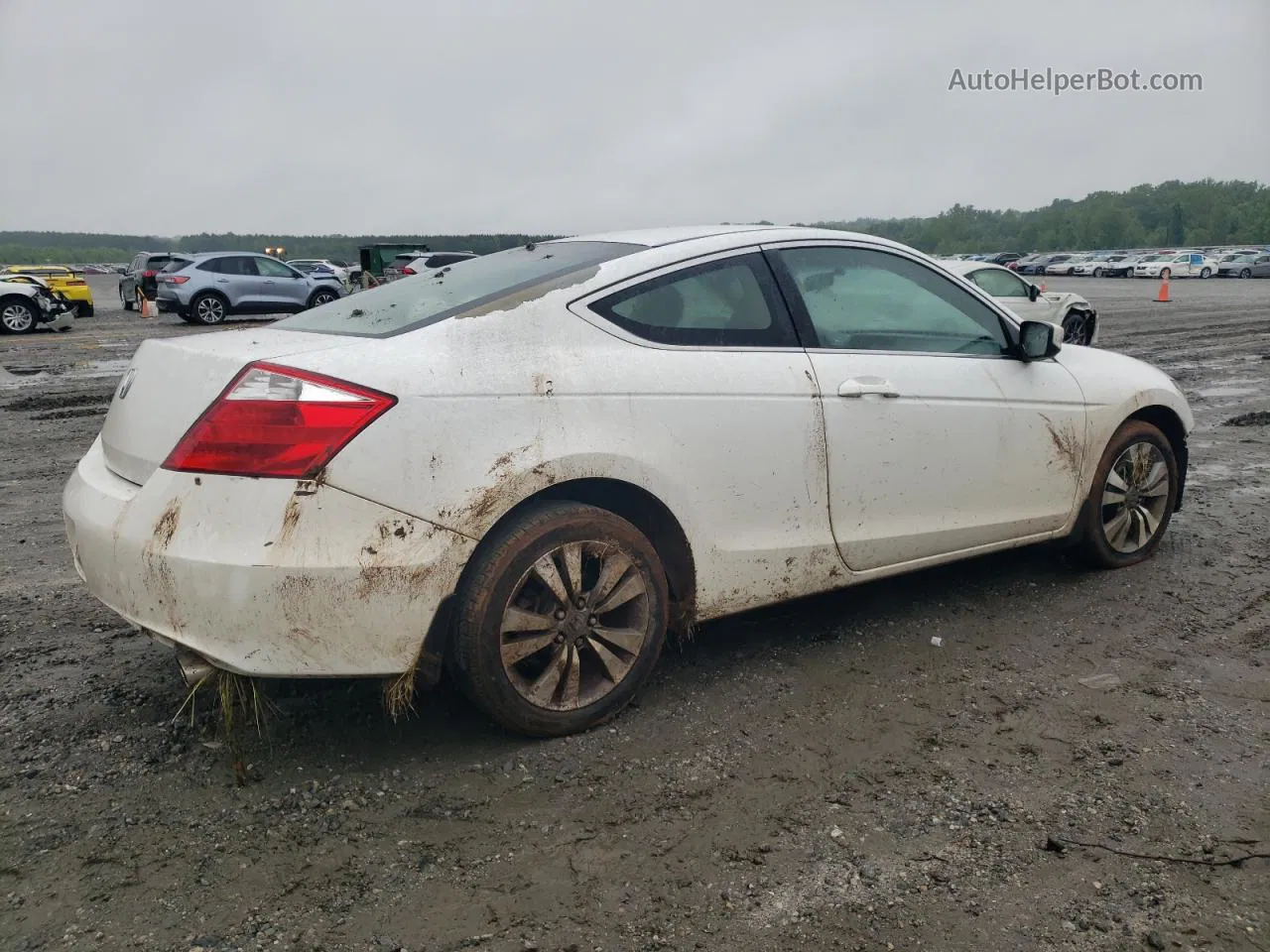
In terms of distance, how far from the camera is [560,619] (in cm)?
303

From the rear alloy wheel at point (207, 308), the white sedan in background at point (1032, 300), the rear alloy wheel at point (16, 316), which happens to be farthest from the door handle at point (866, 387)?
the rear alloy wheel at point (207, 308)

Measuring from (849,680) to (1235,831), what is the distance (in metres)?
1.25

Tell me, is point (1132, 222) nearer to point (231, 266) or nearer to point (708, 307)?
point (231, 266)

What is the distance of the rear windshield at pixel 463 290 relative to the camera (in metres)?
3.14

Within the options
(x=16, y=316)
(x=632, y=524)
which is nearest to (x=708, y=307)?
(x=632, y=524)

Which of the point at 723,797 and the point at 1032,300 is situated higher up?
the point at 1032,300

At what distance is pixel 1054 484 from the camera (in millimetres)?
4277

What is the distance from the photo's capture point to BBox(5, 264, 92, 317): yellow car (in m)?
26.3

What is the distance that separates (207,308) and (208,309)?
4 centimetres

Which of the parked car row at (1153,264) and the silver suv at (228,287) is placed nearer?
the silver suv at (228,287)

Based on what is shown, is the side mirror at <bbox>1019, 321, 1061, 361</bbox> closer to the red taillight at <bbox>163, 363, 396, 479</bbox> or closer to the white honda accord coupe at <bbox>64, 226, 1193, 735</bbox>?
the white honda accord coupe at <bbox>64, 226, 1193, 735</bbox>

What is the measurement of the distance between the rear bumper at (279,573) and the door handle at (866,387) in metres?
1.48

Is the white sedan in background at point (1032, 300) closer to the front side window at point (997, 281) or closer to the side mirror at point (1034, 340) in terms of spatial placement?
the front side window at point (997, 281)

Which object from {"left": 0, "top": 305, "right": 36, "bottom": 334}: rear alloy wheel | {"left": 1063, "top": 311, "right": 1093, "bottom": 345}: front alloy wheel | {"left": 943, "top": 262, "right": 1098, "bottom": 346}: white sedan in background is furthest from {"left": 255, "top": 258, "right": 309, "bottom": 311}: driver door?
{"left": 1063, "top": 311, "right": 1093, "bottom": 345}: front alloy wheel
